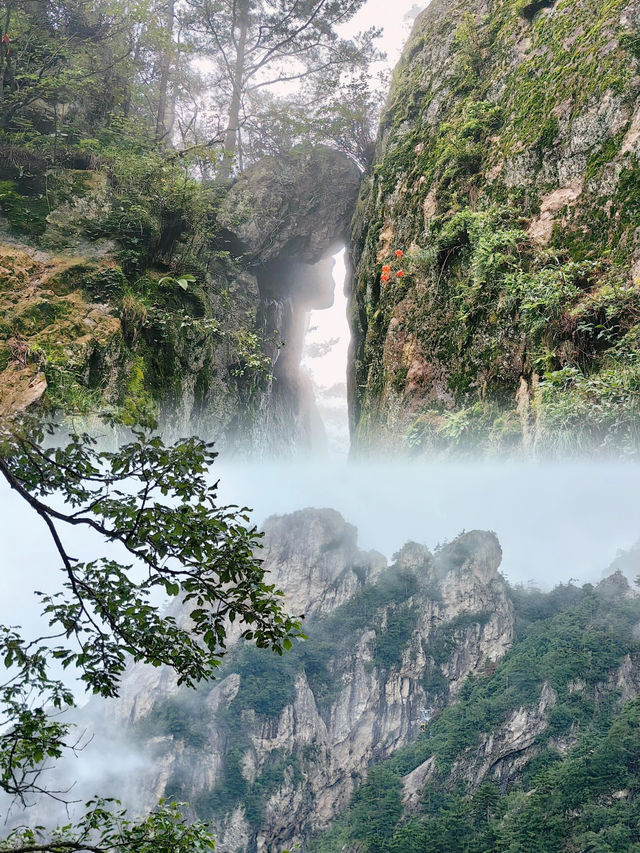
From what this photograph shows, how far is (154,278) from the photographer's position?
6188mm

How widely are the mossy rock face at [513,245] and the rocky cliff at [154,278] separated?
198 cm

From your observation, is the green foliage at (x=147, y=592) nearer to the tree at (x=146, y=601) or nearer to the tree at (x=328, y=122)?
the tree at (x=146, y=601)

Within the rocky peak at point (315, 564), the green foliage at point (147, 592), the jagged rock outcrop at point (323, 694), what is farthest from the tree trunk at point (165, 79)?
the jagged rock outcrop at point (323, 694)

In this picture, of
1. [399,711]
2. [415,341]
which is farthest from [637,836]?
[415,341]

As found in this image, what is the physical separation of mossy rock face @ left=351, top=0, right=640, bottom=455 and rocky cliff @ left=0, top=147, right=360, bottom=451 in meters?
1.98

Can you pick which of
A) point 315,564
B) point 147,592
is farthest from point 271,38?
point 315,564

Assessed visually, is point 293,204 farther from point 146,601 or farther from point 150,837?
point 150,837

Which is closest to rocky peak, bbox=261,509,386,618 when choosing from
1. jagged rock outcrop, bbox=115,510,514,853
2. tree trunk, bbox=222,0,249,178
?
jagged rock outcrop, bbox=115,510,514,853

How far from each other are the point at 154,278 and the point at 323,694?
19.5m

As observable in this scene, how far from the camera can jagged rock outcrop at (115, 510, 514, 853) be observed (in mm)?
19906

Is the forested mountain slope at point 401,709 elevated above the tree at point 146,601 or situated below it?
below

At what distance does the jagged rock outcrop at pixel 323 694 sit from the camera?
65.3 ft

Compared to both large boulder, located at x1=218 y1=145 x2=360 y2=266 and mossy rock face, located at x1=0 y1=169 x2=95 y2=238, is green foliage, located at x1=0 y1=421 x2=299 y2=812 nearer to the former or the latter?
mossy rock face, located at x1=0 y1=169 x2=95 y2=238

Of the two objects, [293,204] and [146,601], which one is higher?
[293,204]
